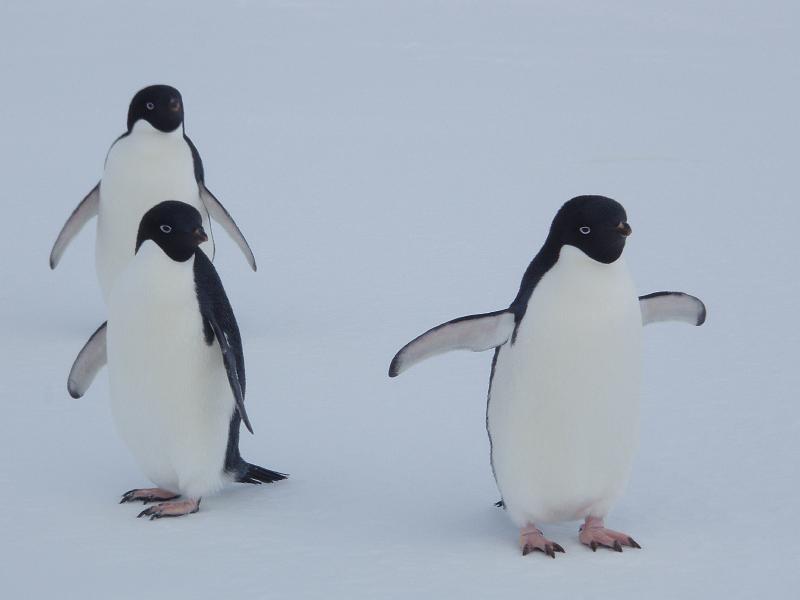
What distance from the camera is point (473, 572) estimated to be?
324 cm

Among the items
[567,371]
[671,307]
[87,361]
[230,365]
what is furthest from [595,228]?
[87,361]

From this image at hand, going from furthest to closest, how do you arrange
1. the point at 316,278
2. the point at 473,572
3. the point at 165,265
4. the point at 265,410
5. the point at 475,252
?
the point at 475,252, the point at 316,278, the point at 265,410, the point at 165,265, the point at 473,572

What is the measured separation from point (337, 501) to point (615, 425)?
88 centimetres

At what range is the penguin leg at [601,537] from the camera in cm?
335

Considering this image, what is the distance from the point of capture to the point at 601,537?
11.0 feet

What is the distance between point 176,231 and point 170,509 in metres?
0.74

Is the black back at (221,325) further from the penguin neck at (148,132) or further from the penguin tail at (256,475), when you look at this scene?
the penguin neck at (148,132)

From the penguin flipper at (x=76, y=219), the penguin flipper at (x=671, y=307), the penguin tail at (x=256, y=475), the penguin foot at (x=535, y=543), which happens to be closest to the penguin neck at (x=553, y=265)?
the penguin flipper at (x=671, y=307)

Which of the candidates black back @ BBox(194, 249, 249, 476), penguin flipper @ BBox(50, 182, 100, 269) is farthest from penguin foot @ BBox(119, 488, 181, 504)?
penguin flipper @ BBox(50, 182, 100, 269)

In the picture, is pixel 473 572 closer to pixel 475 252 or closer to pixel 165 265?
pixel 165 265

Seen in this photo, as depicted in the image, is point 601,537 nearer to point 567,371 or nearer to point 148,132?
point 567,371

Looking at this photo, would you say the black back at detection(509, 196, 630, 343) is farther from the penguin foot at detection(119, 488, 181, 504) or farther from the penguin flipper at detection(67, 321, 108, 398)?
the penguin flipper at detection(67, 321, 108, 398)

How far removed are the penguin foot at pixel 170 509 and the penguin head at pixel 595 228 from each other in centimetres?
123

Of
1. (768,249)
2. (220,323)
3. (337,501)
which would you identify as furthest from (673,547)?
(768,249)
